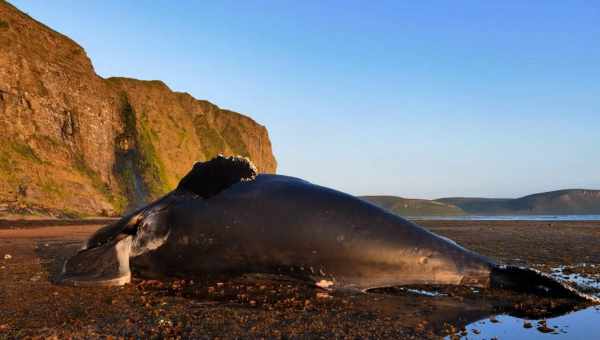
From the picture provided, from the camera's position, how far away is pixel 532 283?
4.14m

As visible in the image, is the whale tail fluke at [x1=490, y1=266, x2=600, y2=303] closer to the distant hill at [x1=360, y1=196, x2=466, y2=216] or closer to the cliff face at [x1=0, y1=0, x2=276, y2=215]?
the cliff face at [x1=0, y1=0, x2=276, y2=215]

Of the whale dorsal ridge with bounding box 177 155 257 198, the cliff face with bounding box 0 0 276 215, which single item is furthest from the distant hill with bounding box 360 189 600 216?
the whale dorsal ridge with bounding box 177 155 257 198

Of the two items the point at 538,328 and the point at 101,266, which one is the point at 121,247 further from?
the point at 538,328

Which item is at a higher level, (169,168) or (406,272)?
(169,168)

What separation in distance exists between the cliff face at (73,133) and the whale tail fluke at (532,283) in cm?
2832

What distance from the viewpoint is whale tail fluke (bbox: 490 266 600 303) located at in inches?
154

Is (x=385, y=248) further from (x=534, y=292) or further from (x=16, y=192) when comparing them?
(x=16, y=192)

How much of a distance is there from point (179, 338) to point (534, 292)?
128 inches

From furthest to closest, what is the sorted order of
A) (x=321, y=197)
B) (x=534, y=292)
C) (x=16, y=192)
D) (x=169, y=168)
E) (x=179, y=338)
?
(x=169, y=168) < (x=16, y=192) < (x=321, y=197) < (x=534, y=292) < (x=179, y=338)

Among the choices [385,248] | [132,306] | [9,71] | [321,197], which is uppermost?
[9,71]

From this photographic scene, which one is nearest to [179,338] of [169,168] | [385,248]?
[385,248]

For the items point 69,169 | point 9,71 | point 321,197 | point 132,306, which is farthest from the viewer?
point 69,169

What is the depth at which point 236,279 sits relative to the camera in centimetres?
482

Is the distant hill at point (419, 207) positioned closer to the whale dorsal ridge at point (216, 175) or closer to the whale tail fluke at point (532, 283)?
the whale dorsal ridge at point (216, 175)
